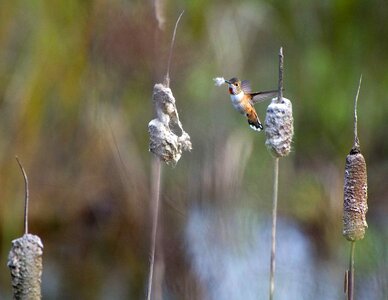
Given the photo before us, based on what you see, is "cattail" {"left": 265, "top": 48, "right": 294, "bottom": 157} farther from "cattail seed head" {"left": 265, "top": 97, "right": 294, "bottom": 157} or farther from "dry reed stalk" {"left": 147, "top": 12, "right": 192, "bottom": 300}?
"dry reed stalk" {"left": 147, "top": 12, "right": 192, "bottom": 300}

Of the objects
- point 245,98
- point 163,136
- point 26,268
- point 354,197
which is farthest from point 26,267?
point 245,98

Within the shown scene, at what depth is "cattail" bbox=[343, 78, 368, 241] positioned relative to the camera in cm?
101

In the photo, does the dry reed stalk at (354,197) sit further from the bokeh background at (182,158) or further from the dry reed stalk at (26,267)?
the bokeh background at (182,158)

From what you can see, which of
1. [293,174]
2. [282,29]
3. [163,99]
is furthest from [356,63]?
[163,99]

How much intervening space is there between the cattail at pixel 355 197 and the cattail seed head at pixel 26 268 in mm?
364

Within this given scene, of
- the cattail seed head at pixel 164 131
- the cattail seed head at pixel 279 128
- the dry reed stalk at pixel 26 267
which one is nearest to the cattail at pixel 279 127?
the cattail seed head at pixel 279 128

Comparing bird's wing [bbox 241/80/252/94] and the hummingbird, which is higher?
bird's wing [bbox 241/80/252/94]

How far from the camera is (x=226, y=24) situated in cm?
266

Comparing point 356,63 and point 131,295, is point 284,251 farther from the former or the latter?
point 356,63

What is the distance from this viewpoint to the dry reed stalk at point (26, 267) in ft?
2.86

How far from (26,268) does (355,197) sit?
39 cm

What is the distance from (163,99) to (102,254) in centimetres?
158

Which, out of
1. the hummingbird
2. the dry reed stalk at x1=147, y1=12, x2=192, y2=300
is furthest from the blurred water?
the dry reed stalk at x1=147, y1=12, x2=192, y2=300

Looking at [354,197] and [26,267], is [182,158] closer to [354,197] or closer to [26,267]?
[354,197]
